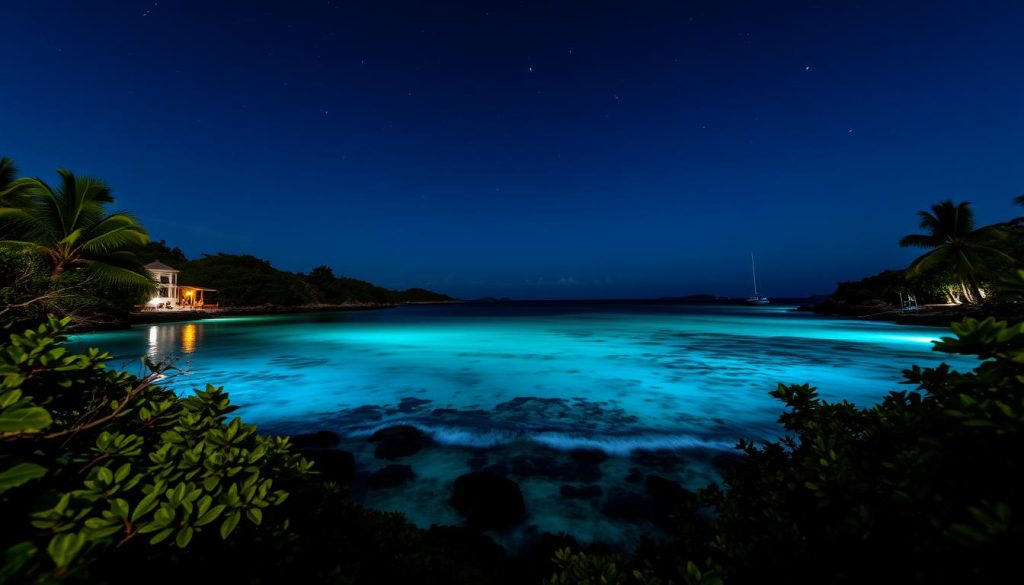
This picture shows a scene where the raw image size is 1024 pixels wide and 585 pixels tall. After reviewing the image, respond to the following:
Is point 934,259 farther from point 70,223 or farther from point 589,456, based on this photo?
point 70,223

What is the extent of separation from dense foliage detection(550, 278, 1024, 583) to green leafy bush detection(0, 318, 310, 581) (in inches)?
69.6

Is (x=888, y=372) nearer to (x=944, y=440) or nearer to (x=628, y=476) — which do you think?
(x=628, y=476)

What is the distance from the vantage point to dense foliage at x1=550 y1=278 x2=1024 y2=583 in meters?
1.16

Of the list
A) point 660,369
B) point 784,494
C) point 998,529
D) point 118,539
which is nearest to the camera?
point 998,529

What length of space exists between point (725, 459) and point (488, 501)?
3.85m

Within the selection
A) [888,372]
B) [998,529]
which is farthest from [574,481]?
[888,372]

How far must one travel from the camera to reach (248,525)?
1.89 metres

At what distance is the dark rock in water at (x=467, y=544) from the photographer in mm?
3371

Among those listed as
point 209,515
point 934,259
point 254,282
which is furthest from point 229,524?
point 254,282

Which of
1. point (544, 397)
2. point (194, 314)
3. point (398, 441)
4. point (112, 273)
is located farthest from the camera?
point (194, 314)

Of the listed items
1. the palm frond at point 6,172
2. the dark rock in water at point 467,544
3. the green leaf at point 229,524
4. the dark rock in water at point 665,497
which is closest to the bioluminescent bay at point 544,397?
the dark rock in water at point 665,497

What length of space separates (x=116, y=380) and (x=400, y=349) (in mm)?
17836

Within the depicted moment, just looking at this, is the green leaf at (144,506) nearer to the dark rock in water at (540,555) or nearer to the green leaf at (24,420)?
the green leaf at (24,420)

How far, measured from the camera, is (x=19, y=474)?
112 cm
